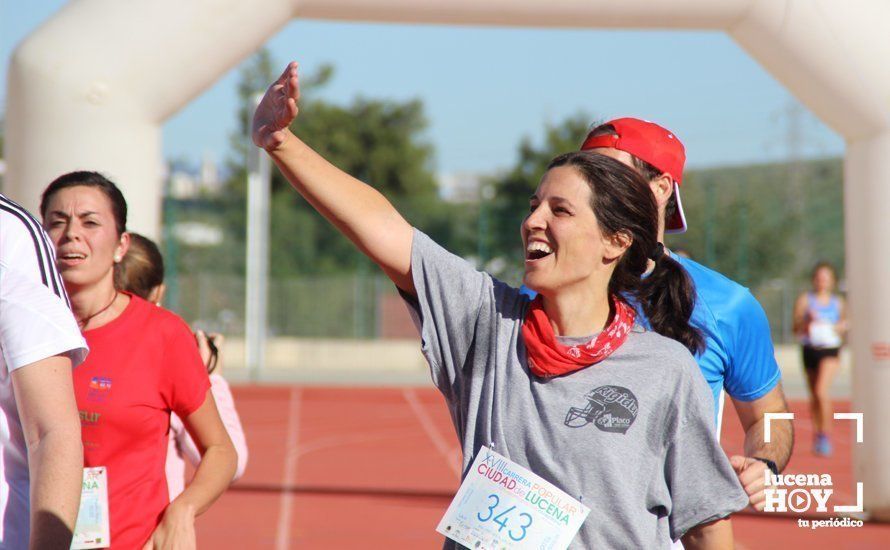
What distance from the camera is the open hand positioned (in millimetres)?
2350

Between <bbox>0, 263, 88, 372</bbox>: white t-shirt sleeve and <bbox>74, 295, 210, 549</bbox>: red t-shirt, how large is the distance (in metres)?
0.92

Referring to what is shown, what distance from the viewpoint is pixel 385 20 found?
6.73 metres

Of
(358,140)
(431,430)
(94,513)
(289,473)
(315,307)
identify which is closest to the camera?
(94,513)

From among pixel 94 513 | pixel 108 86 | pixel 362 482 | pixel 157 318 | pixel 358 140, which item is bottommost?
pixel 362 482

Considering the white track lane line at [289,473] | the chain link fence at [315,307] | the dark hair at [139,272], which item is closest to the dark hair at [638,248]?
the dark hair at [139,272]

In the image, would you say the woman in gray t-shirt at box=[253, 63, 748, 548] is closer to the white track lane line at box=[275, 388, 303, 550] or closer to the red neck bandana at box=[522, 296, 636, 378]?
the red neck bandana at box=[522, 296, 636, 378]

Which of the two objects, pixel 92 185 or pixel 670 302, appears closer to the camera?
pixel 670 302

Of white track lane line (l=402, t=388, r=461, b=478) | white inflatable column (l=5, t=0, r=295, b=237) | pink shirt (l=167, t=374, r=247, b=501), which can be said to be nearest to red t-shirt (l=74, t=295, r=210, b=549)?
pink shirt (l=167, t=374, r=247, b=501)

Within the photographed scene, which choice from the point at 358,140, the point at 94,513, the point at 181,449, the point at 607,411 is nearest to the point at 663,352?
the point at 607,411

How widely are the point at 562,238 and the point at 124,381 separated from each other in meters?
1.28

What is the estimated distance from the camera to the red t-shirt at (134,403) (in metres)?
3.10

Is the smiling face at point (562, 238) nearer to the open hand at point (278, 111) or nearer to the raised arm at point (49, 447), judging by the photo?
the open hand at point (278, 111)

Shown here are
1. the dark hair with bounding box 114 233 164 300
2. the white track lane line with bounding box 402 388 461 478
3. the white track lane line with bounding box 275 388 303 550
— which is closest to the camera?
the dark hair with bounding box 114 233 164 300

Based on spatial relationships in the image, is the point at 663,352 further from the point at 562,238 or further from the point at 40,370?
the point at 40,370
